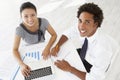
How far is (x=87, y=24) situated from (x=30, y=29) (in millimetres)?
559

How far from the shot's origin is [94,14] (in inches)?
63.6

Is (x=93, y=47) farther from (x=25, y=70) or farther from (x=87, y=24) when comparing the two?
(x=25, y=70)

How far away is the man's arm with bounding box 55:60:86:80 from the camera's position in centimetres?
152

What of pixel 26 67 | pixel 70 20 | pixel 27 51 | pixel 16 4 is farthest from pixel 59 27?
pixel 26 67

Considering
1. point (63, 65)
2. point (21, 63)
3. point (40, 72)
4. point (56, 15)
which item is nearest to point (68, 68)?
point (63, 65)

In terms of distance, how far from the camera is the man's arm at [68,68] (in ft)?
4.99

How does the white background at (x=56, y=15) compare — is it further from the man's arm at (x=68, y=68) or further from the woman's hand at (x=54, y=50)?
the man's arm at (x=68, y=68)

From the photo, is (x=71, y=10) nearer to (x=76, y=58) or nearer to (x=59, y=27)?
(x=59, y=27)

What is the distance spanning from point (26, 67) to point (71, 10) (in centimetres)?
215

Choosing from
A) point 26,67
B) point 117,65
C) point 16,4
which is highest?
point 16,4

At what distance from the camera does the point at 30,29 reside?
197 centimetres

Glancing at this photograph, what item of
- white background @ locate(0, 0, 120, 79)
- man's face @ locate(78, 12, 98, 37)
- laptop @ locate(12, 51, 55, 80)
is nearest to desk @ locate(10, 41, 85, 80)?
laptop @ locate(12, 51, 55, 80)

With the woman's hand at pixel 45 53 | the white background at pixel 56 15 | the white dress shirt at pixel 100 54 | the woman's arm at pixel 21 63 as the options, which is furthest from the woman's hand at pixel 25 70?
the white background at pixel 56 15

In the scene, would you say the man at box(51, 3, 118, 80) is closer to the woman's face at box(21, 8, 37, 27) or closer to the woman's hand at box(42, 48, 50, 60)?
the woman's hand at box(42, 48, 50, 60)
